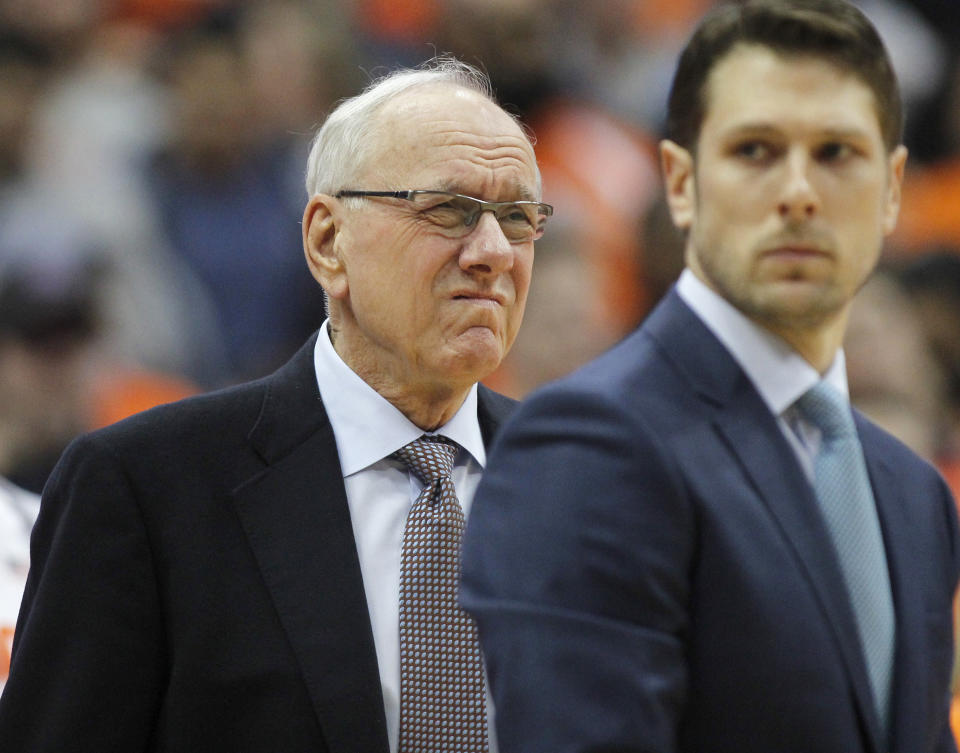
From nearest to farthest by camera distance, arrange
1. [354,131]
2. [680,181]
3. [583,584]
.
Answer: [583,584] → [680,181] → [354,131]

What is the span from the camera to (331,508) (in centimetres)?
241

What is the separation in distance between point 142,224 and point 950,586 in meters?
4.60

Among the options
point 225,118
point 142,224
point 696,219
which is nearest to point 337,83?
point 225,118

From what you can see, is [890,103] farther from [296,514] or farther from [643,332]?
[296,514]

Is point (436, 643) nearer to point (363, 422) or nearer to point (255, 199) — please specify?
point (363, 422)

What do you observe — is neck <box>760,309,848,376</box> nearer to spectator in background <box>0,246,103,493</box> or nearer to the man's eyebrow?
the man's eyebrow

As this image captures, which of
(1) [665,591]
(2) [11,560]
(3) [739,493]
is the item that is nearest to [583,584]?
(1) [665,591]

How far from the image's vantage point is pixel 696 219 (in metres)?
1.78

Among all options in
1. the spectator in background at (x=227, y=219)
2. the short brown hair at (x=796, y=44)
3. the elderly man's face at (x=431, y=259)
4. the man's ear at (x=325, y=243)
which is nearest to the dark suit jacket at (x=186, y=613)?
the elderly man's face at (x=431, y=259)

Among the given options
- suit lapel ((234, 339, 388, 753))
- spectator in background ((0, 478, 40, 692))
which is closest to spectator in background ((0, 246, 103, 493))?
spectator in background ((0, 478, 40, 692))

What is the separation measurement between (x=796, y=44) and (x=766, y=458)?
1.51 feet

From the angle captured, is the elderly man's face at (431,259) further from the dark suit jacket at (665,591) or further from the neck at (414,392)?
the dark suit jacket at (665,591)

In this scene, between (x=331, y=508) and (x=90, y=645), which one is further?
(x=331, y=508)

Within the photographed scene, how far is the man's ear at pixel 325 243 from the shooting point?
2658 millimetres
